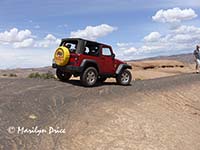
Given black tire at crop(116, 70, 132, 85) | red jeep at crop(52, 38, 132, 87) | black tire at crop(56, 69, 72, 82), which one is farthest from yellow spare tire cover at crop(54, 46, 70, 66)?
black tire at crop(116, 70, 132, 85)

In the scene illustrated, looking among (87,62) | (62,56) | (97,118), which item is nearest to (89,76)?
(87,62)

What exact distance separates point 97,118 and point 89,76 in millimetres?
5174

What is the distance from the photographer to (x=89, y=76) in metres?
14.5

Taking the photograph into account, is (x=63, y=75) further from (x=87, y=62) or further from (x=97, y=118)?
(x=97, y=118)

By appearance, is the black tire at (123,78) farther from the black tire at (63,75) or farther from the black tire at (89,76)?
the black tire at (63,75)

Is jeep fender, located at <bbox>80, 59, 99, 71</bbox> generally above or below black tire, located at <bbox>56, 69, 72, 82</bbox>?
above

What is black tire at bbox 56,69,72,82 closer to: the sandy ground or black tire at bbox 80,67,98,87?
black tire at bbox 80,67,98,87

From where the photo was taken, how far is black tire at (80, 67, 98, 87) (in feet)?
46.7

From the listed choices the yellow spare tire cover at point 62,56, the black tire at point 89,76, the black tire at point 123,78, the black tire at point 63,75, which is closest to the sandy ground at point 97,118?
the black tire at point 89,76

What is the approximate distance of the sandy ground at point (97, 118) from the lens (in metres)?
7.52

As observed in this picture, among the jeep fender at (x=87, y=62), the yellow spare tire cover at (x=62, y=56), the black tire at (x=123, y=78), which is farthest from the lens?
the black tire at (x=123, y=78)

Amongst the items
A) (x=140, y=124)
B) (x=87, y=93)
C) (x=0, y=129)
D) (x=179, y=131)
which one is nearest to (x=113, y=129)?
(x=140, y=124)

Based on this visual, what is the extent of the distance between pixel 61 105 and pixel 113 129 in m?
2.41

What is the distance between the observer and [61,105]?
1047 cm
